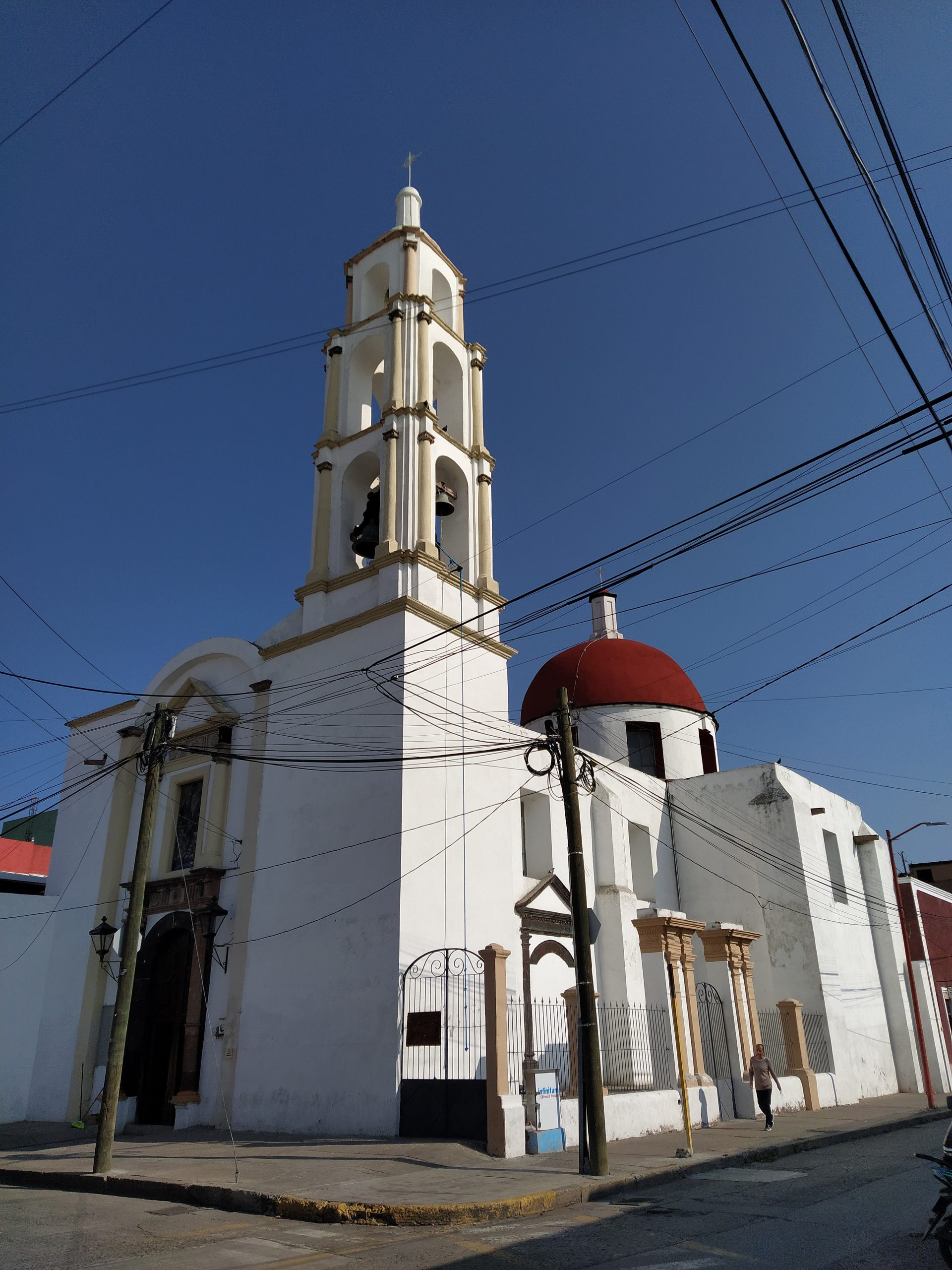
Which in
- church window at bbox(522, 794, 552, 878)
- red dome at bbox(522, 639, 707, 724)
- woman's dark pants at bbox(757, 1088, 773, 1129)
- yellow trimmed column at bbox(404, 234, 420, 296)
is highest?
yellow trimmed column at bbox(404, 234, 420, 296)

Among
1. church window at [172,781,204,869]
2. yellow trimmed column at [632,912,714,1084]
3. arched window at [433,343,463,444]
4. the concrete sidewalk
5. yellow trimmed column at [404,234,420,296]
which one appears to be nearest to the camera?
the concrete sidewalk

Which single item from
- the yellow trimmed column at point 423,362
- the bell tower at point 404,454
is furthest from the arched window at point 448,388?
the yellow trimmed column at point 423,362

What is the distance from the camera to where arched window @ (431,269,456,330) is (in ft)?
69.1

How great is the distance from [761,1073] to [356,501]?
1300 centimetres

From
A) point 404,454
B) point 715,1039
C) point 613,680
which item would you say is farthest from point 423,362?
point 715,1039

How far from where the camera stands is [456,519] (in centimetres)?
1898

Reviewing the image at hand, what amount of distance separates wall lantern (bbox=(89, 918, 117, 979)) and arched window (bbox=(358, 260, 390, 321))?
1406 centimetres

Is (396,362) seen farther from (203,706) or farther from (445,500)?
(203,706)

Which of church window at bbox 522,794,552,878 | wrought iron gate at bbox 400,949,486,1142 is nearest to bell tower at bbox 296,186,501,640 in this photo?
church window at bbox 522,794,552,878

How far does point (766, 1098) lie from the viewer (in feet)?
42.4

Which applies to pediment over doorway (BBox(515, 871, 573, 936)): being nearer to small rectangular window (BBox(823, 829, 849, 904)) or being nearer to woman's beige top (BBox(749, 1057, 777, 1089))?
woman's beige top (BBox(749, 1057, 777, 1089))

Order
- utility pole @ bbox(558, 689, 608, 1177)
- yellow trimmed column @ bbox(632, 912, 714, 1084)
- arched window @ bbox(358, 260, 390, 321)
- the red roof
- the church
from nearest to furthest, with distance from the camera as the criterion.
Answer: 1. utility pole @ bbox(558, 689, 608, 1177)
2. the church
3. yellow trimmed column @ bbox(632, 912, 714, 1084)
4. arched window @ bbox(358, 260, 390, 321)
5. the red roof

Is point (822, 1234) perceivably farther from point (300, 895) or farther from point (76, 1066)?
point (76, 1066)

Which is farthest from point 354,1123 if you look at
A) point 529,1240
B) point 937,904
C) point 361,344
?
point 937,904
